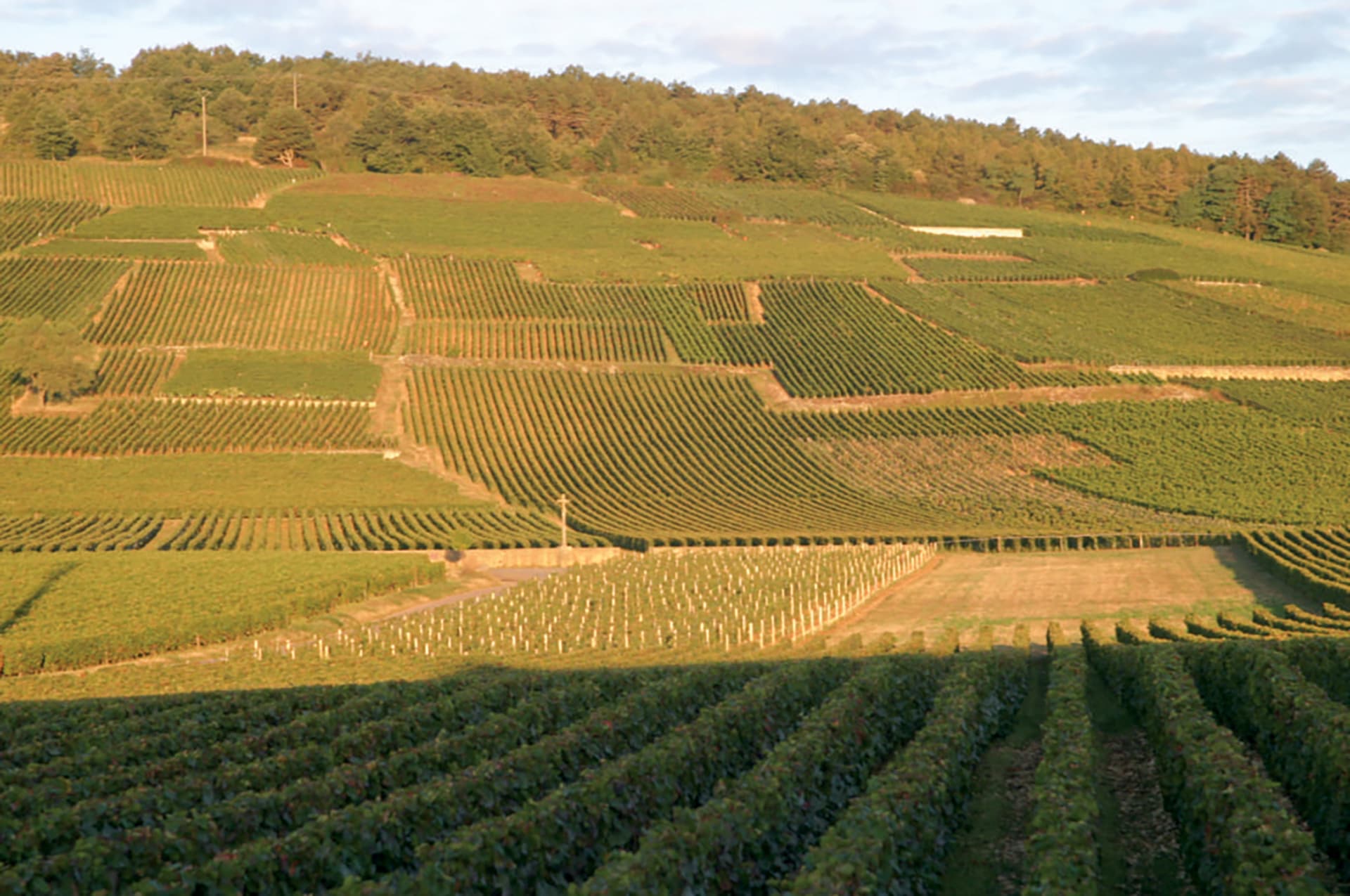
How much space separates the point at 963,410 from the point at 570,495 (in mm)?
29642

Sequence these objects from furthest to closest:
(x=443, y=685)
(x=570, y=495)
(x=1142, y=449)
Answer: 1. (x=1142, y=449)
2. (x=570, y=495)
3. (x=443, y=685)

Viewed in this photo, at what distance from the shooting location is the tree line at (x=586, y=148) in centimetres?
15738

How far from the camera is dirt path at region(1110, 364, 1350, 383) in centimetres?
9956

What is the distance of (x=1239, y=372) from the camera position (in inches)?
3969

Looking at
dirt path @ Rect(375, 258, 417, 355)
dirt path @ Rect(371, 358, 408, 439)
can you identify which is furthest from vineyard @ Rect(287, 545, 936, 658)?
dirt path @ Rect(375, 258, 417, 355)

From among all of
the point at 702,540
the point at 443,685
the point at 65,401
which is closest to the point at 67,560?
the point at 702,540

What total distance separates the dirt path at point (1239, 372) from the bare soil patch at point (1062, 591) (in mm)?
41867

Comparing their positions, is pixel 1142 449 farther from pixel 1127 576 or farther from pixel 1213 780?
pixel 1213 780

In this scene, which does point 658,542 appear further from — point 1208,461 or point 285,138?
point 285,138

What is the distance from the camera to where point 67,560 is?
5203cm

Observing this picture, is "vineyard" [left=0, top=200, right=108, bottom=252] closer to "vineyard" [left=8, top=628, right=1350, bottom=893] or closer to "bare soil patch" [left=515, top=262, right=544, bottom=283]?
"bare soil patch" [left=515, top=262, right=544, bottom=283]

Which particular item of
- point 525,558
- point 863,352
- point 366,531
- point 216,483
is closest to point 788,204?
point 863,352

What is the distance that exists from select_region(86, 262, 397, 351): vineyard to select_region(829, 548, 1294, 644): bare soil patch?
184ft

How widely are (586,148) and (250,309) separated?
3040 inches
